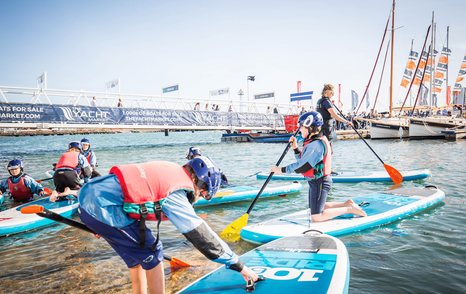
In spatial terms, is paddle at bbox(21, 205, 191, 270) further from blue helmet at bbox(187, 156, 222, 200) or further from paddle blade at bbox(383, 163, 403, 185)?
paddle blade at bbox(383, 163, 403, 185)

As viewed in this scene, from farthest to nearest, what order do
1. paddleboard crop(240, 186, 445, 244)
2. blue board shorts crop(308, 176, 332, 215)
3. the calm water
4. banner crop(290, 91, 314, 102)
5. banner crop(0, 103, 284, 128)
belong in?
banner crop(290, 91, 314, 102) → banner crop(0, 103, 284, 128) → paddleboard crop(240, 186, 445, 244) → blue board shorts crop(308, 176, 332, 215) → the calm water

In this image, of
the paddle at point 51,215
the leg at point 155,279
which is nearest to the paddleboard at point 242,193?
the paddle at point 51,215

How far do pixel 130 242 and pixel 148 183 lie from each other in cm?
55

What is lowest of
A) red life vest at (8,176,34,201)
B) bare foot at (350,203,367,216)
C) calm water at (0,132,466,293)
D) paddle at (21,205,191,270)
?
calm water at (0,132,466,293)

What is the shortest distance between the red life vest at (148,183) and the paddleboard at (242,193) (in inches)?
209

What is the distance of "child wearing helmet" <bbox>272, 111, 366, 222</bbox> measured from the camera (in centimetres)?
451

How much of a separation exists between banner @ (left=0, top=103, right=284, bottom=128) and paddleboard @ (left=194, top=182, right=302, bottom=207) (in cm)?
1686

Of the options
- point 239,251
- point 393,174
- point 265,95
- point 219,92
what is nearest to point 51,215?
point 239,251

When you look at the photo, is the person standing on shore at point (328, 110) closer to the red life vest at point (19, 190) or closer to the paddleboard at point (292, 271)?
the paddleboard at point (292, 271)

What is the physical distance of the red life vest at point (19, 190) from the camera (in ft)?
25.0

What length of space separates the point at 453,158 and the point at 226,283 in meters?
15.9

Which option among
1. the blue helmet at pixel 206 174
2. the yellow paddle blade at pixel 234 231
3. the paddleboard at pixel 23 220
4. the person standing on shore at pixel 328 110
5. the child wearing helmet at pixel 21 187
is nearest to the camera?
the blue helmet at pixel 206 174

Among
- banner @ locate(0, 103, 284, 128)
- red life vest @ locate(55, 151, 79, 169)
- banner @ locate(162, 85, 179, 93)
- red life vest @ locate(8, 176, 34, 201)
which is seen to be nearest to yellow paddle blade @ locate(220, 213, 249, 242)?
red life vest @ locate(55, 151, 79, 169)

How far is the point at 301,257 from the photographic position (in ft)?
12.0
